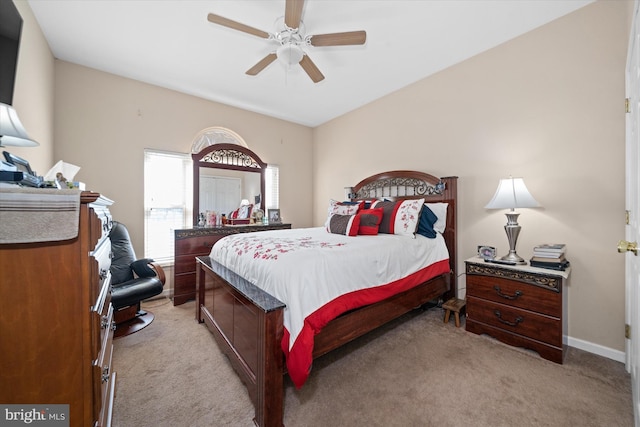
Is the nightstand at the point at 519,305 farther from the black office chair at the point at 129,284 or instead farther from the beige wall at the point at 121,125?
the beige wall at the point at 121,125

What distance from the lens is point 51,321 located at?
0.83 m

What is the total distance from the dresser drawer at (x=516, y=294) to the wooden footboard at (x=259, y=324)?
17.7 inches

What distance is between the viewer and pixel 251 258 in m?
1.93

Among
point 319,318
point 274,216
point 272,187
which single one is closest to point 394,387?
point 319,318

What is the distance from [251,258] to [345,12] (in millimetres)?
2258

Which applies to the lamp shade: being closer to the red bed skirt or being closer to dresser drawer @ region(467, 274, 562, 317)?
the red bed skirt

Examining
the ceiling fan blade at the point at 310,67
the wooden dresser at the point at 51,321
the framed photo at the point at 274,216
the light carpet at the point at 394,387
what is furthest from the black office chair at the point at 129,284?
the ceiling fan blade at the point at 310,67

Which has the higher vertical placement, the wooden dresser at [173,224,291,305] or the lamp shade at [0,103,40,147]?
the lamp shade at [0,103,40,147]

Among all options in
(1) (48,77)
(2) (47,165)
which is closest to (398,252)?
(2) (47,165)

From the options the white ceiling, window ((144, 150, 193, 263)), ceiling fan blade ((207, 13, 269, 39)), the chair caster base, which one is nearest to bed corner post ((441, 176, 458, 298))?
the white ceiling

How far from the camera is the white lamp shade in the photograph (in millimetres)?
2201

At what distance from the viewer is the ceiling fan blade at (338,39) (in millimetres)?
1980

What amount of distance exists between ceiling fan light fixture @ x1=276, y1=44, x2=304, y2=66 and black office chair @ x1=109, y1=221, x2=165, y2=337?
2514 millimetres

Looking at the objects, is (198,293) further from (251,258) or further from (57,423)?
(57,423)
